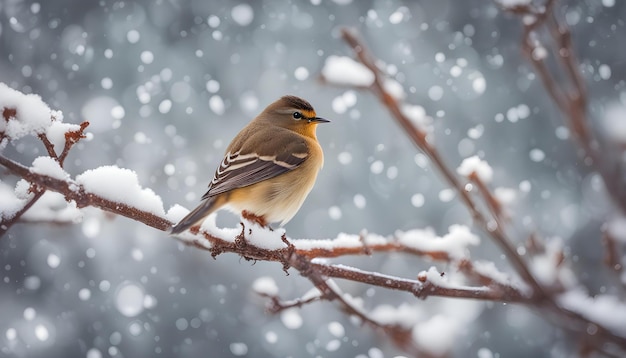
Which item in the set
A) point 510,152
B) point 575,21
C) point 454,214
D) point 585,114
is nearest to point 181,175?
point 454,214

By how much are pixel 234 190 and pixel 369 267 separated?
4703 mm

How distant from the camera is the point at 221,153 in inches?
293

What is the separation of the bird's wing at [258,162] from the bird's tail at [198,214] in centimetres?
10

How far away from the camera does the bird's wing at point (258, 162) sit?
7.12 ft

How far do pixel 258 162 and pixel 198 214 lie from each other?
672 millimetres

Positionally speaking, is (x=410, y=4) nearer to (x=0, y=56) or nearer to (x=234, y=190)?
(x=0, y=56)

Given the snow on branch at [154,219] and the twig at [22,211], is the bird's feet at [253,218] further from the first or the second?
the twig at [22,211]

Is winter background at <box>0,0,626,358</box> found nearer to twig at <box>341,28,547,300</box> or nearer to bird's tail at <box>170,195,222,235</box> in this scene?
bird's tail at <box>170,195,222,235</box>

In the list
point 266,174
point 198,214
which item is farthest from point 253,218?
point 198,214

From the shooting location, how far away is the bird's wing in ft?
7.12

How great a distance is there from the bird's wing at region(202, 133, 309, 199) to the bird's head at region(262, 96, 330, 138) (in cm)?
19

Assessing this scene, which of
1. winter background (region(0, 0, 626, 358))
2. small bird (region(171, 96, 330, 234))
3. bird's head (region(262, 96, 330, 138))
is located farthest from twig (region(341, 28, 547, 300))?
winter background (region(0, 0, 626, 358))

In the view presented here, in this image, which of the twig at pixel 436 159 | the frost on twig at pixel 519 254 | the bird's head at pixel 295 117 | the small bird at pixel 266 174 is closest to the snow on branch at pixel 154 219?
the frost on twig at pixel 519 254

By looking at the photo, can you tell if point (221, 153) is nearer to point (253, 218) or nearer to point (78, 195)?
point (253, 218)
